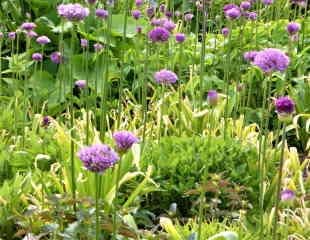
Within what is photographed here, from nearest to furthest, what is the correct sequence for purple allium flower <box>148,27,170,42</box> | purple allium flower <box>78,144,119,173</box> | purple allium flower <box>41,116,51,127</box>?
1. purple allium flower <box>78,144,119,173</box>
2. purple allium flower <box>148,27,170,42</box>
3. purple allium flower <box>41,116,51,127</box>

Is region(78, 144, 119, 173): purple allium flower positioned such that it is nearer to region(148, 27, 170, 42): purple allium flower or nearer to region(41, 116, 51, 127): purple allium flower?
region(148, 27, 170, 42): purple allium flower

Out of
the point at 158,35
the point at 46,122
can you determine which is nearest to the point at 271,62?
the point at 158,35

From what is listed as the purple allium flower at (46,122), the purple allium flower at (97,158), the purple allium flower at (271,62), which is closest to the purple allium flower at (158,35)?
the purple allium flower at (46,122)

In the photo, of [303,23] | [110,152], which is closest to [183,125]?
[303,23]

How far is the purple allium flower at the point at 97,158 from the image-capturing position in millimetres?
1580

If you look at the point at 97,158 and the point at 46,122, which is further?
the point at 46,122

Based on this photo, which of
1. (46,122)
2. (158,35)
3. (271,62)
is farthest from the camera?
(46,122)

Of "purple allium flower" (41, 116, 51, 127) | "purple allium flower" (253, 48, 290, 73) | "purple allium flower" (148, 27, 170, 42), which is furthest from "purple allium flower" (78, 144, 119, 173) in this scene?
"purple allium flower" (41, 116, 51, 127)

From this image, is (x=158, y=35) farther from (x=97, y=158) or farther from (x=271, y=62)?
(x=97, y=158)

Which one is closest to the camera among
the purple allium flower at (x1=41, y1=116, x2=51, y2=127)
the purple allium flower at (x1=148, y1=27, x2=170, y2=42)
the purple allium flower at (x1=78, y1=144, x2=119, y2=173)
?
the purple allium flower at (x1=78, y1=144, x2=119, y2=173)

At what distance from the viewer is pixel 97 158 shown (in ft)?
5.20

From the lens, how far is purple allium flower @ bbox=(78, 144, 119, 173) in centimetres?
158

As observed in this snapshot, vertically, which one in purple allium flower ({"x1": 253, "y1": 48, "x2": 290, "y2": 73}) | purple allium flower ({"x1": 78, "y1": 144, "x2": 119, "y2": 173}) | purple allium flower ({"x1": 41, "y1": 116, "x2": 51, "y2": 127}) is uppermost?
purple allium flower ({"x1": 253, "y1": 48, "x2": 290, "y2": 73})

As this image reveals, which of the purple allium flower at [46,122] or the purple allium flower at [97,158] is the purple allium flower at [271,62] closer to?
the purple allium flower at [97,158]
